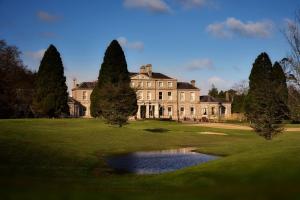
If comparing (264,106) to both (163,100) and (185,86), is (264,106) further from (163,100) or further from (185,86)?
(185,86)

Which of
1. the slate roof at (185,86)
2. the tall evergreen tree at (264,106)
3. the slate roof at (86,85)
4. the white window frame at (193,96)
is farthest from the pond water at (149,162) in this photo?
the slate roof at (185,86)

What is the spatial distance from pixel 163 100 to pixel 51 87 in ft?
129

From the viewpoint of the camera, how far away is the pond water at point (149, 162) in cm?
2105

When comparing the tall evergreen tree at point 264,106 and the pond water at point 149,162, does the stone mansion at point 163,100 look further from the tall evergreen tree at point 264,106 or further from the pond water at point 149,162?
the pond water at point 149,162

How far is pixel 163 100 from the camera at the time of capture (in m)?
102

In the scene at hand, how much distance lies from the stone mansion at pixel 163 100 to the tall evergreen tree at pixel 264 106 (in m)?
18.3

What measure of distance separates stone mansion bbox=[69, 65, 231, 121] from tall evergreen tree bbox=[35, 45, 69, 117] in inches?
1014

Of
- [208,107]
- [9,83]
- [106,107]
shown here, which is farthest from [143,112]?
[106,107]

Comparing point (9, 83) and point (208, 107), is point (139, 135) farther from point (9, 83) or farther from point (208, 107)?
point (208, 107)

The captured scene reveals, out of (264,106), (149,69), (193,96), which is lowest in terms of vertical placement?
(264,106)

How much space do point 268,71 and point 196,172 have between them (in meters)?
68.7

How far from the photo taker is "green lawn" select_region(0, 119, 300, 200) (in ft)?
30.6

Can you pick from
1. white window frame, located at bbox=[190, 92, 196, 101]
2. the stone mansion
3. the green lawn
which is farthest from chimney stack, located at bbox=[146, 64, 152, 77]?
the green lawn

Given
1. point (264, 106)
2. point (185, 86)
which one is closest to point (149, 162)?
point (264, 106)
